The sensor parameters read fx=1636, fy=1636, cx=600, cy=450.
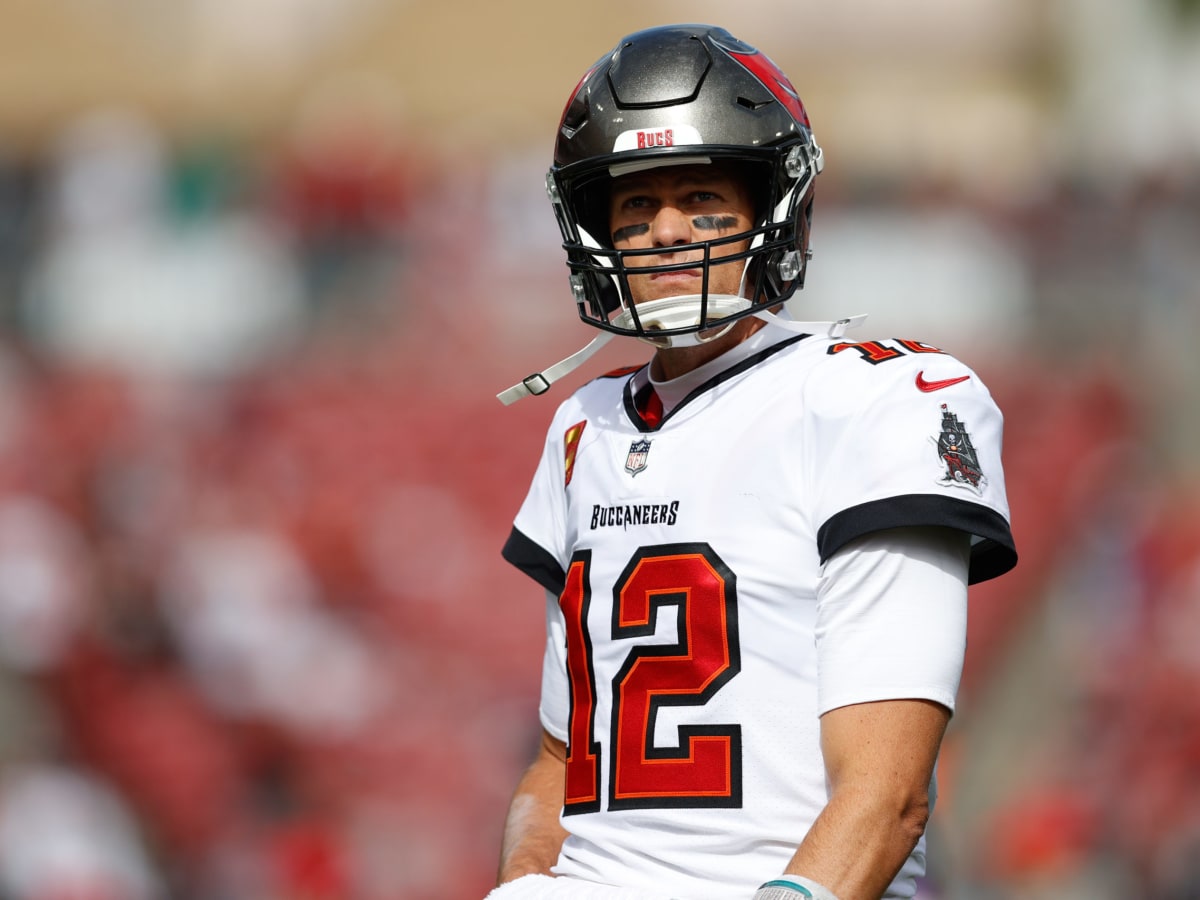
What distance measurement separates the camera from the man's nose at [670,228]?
2.39 meters

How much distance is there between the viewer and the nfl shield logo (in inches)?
93.4

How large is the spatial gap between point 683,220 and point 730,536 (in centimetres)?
51

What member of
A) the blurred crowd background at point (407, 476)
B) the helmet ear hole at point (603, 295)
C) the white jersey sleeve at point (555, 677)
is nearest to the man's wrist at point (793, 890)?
the white jersey sleeve at point (555, 677)

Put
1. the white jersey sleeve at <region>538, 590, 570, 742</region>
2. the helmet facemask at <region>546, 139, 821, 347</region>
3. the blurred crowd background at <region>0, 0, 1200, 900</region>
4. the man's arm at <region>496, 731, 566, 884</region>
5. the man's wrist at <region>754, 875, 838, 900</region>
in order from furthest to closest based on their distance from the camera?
1. the blurred crowd background at <region>0, 0, 1200, 900</region>
2. the white jersey sleeve at <region>538, 590, 570, 742</region>
3. the man's arm at <region>496, 731, 566, 884</region>
4. the helmet facemask at <region>546, 139, 821, 347</region>
5. the man's wrist at <region>754, 875, 838, 900</region>

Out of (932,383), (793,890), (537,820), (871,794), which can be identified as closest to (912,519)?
(932,383)

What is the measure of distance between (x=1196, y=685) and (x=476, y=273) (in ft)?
37.1

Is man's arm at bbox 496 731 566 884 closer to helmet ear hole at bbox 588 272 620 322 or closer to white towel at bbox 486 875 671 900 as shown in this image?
white towel at bbox 486 875 671 900

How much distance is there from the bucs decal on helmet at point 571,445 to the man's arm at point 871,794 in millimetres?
680

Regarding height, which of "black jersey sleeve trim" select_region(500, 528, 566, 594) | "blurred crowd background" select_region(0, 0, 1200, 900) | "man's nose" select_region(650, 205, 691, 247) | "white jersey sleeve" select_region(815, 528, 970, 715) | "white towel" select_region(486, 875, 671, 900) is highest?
"man's nose" select_region(650, 205, 691, 247)

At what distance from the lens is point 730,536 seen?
86.1 inches

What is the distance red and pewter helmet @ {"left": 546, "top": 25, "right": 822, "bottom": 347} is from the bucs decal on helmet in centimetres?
18

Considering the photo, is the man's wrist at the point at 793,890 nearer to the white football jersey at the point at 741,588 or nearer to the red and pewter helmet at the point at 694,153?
the white football jersey at the point at 741,588

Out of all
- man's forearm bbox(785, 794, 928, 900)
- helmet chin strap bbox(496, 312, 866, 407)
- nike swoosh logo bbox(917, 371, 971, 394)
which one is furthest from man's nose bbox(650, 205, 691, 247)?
man's forearm bbox(785, 794, 928, 900)

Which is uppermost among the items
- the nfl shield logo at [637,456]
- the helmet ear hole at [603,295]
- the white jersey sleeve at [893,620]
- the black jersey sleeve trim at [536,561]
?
the helmet ear hole at [603,295]
